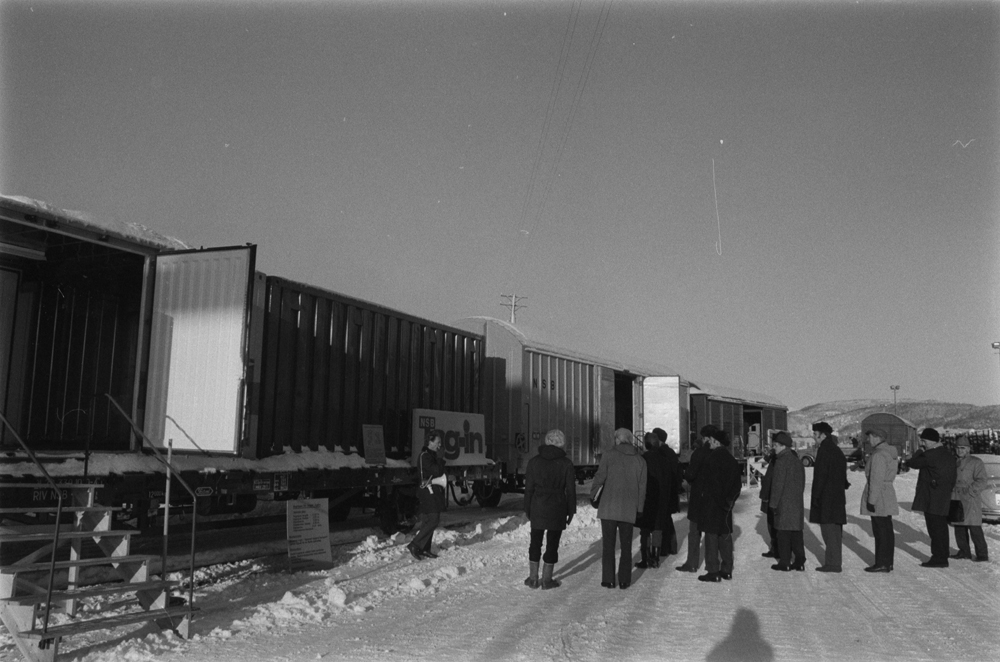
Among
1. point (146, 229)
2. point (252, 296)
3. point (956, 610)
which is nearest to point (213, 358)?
point (252, 296)

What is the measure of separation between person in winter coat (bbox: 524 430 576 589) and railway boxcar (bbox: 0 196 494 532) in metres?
2.89

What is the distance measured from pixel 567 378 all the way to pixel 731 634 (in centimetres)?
1123

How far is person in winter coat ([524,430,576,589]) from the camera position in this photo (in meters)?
7.77

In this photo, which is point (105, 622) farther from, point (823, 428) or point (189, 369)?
point (823, 428)

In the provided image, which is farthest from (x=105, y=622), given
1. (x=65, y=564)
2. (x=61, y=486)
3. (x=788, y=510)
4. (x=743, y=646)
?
(x=788, y=510)

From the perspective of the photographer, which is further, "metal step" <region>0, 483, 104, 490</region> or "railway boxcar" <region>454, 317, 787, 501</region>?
"railway boxcar" <region>454, 317, 787, 501</region>

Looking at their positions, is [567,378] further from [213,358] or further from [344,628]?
[344,628]

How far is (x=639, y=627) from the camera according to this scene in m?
6.20

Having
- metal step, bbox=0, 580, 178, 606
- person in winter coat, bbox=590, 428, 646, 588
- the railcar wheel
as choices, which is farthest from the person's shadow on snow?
the railcar wheel

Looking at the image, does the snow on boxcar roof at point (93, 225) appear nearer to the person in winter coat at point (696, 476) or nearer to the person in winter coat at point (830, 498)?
the person in winter coat at point (696, 476)

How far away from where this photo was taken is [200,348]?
835 cm

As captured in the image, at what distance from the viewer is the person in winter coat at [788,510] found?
9.09 m

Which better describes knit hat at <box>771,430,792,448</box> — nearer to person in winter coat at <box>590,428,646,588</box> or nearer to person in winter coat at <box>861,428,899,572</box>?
person in winter coat at <box>861,428,899,572</box>

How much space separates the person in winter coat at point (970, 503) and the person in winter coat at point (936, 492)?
0.92 ft
